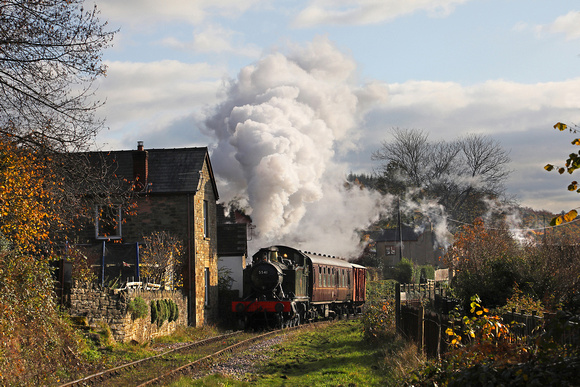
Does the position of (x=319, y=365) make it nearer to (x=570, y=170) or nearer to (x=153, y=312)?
(x=153, y=312)

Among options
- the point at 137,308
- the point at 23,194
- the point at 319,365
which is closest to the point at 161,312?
the point at 137,308

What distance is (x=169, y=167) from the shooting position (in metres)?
26.0

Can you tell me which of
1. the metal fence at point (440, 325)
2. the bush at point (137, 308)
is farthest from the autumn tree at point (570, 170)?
the bush at point (137, 308)

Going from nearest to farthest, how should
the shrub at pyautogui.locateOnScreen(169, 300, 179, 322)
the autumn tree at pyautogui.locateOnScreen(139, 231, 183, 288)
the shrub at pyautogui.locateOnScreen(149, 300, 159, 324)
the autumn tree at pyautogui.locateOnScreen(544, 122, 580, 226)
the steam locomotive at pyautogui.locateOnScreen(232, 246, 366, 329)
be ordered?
1. the autumn tree at pyautogui.locateOnScreen(544, 122, 580, 226)
2. the shrub at pyautogui.locateOnScreen(149, 300, 159, 324)
3. the shrub at pyautogui.locateOnScreen(169, 300, 179, 322)
4. the autumn tree at pyautogui.locateOnScreen(139, 231, 183, 288)
5. the steam locomotive at pyautogui.locateOnScreen(232, 246, 366, 329)

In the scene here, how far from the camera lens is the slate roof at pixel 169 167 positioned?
2519 centimetres

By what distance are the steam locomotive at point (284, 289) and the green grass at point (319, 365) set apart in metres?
3.29

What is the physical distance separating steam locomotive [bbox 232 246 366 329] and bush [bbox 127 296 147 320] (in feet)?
20.1

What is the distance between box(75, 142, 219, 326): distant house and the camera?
2481 cm

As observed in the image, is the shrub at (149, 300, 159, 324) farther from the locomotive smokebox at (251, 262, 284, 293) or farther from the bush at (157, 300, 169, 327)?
the locomotive smokebox at (251, 262, 284, 293)

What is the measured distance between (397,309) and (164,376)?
6610 millimetres

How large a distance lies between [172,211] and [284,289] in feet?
18.6

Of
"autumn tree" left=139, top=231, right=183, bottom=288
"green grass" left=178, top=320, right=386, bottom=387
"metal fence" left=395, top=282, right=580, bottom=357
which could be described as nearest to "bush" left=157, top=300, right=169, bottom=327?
"autumn tree" left=139, top=231, right=183, bottom=288

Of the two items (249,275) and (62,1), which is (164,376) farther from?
(249,275)

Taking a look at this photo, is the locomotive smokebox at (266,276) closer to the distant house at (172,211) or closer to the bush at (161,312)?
the distant house at (172,211)
